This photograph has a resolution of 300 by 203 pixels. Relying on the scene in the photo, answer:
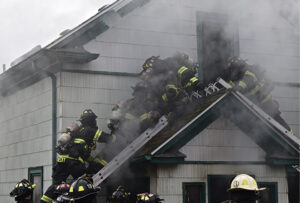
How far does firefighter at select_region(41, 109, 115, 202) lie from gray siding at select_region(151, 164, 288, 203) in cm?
132

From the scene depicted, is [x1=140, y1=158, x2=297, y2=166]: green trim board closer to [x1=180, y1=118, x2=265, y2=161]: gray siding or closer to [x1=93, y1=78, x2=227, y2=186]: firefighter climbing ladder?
[x1=180, y1=118, x2=265, y2=161]: gray siding

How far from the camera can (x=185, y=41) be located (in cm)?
1346

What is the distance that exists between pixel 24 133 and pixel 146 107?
146 inches

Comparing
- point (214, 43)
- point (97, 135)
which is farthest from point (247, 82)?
point (97, 135)

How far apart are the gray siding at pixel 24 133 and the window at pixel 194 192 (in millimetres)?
3090

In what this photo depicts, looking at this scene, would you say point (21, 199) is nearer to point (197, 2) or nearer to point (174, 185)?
point (174, 185)

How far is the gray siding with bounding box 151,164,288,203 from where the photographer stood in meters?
10.6

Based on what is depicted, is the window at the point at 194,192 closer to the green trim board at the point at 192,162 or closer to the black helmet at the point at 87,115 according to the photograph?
the green trim board at the point at 192,162

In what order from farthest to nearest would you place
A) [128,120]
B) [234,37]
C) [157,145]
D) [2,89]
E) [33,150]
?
[2,89]
[234,37]
[33,150]
[128,120]
[157,145]

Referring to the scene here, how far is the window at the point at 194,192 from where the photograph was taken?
428 inches

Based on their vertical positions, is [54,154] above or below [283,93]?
below

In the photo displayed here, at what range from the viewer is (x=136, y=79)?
1270 cm

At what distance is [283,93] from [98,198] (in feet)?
18.4

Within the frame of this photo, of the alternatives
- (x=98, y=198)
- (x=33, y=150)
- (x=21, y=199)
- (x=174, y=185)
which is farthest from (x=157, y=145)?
(x=33, y=150)
